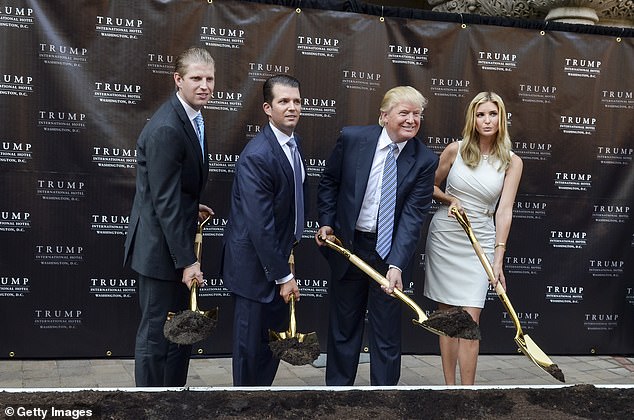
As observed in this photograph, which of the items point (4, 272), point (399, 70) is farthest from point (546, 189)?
point (4, 272)

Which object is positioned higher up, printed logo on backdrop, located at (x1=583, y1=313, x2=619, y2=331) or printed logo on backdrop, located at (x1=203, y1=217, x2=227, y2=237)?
printed logo on backdrop, located at (x1=203, y1=217, x2=227, y2=237)

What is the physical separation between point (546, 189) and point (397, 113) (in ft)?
6.89

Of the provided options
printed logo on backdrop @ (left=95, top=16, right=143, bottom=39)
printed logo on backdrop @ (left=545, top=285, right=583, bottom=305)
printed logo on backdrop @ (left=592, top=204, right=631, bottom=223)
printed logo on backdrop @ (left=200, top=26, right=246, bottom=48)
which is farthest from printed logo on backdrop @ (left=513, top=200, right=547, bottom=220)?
printed logo on backdrop @ (left=95, top=16, right=143, bottom=39)

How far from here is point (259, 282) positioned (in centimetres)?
353

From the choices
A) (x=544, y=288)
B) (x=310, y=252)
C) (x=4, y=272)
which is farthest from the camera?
(x=544, y=288)

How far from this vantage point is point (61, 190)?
184 inches

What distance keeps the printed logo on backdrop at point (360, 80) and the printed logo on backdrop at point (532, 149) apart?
1.11m

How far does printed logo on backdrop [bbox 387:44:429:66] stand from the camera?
16.6 ft

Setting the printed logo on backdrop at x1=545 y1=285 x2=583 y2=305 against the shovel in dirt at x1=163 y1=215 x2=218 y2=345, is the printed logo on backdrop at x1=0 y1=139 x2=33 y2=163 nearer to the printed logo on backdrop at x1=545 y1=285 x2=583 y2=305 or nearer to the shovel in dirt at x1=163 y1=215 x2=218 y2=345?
the shovel in dirt at x1=163 y1=215 x2=218 y2=345

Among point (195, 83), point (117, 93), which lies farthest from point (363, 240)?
point (117, 93)

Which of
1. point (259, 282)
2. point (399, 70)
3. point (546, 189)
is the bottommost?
point (259, 282)

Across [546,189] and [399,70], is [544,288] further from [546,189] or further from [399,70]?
[399,70]

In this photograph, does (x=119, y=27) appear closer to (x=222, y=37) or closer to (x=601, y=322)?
(x=222, y=37)

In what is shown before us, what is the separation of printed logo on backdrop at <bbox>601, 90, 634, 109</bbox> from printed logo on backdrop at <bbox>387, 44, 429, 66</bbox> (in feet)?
4.49
